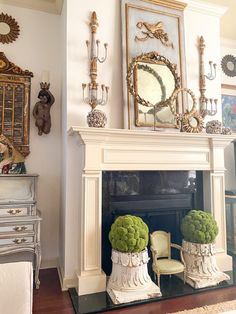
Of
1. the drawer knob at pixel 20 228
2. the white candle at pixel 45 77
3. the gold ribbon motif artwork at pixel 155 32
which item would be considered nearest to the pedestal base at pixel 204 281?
the drawer knob at pixel 20 228

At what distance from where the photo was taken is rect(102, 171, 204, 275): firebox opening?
97.9 inches

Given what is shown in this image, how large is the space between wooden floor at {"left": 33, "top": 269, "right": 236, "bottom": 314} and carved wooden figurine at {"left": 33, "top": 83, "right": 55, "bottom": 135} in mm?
1686

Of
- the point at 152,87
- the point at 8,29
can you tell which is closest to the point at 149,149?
the point at 152,87

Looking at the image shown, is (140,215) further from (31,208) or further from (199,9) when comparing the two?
(199,9)

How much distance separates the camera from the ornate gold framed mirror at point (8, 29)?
2840 millimetres

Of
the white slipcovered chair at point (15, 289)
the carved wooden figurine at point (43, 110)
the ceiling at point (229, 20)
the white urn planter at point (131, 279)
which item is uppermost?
the ceiling at point (229, 20)

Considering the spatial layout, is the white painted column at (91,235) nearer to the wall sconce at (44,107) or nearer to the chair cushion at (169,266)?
the chair cushion at (169,266)

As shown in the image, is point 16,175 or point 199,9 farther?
point 199,9

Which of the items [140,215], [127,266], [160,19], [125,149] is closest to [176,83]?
[160,19]

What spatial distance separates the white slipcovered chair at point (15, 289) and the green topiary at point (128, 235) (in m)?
1.01

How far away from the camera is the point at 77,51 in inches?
100.0

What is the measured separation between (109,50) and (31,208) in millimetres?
1867

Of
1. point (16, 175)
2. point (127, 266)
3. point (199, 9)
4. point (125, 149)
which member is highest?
point (199, 9)

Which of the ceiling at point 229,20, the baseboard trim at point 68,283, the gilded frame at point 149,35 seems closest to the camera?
the baseboard trim at point 68,283
